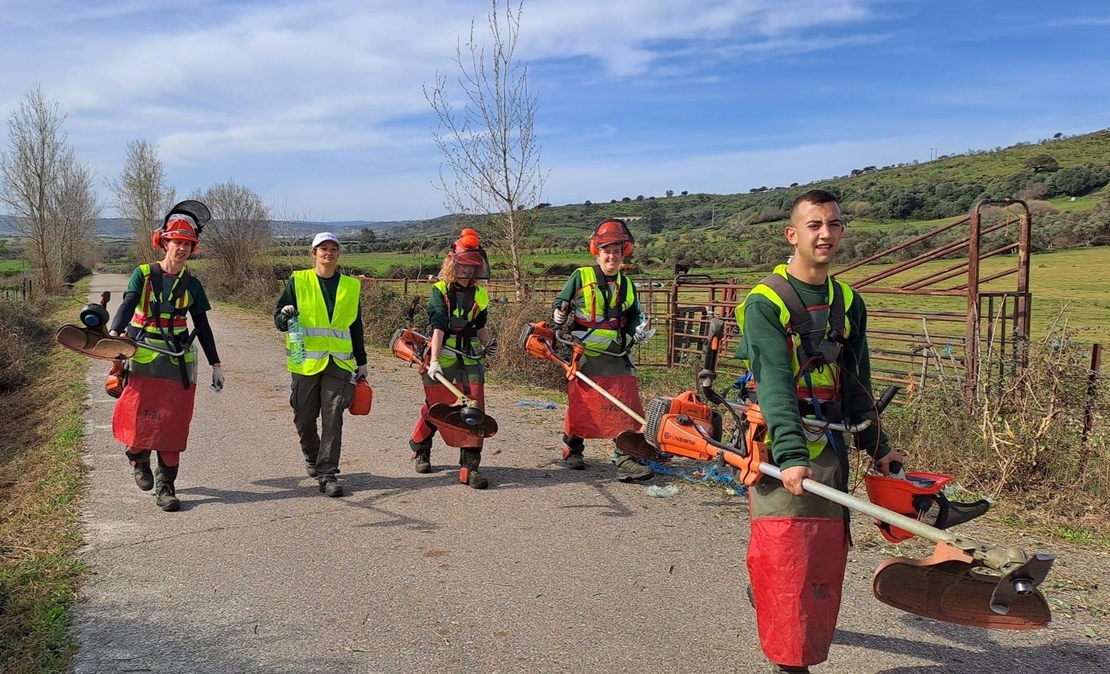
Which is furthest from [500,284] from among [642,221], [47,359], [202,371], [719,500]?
[642,221]

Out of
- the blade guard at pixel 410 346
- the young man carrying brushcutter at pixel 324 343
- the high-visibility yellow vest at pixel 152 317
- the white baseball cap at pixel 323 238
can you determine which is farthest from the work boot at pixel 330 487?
the white baseball cap at pixel 323 238

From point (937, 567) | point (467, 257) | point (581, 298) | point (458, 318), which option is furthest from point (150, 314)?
point (937, 567)

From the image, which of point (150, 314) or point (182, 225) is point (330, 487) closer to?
point (150, 314)

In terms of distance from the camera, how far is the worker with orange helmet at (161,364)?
6.00 meters

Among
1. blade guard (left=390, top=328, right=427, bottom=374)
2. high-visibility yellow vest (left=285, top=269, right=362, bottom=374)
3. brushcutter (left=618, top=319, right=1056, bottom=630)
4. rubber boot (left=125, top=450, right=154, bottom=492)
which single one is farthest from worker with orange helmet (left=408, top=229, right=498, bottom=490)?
brushcutter (left=618, top=319, right=1056, bottom=630)

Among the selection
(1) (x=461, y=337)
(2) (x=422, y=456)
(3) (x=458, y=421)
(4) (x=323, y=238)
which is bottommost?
(2) (x=422, y=456)

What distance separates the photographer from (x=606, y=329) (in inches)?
264

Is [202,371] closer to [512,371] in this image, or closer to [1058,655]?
[512,371]

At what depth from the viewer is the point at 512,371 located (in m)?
12.5

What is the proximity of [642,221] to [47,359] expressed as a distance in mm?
64010

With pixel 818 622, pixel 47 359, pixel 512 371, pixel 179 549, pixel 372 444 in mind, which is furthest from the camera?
pixel 47 359

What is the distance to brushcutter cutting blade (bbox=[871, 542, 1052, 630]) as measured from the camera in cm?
281

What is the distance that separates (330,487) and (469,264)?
7.03 feet

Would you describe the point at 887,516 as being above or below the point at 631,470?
above
